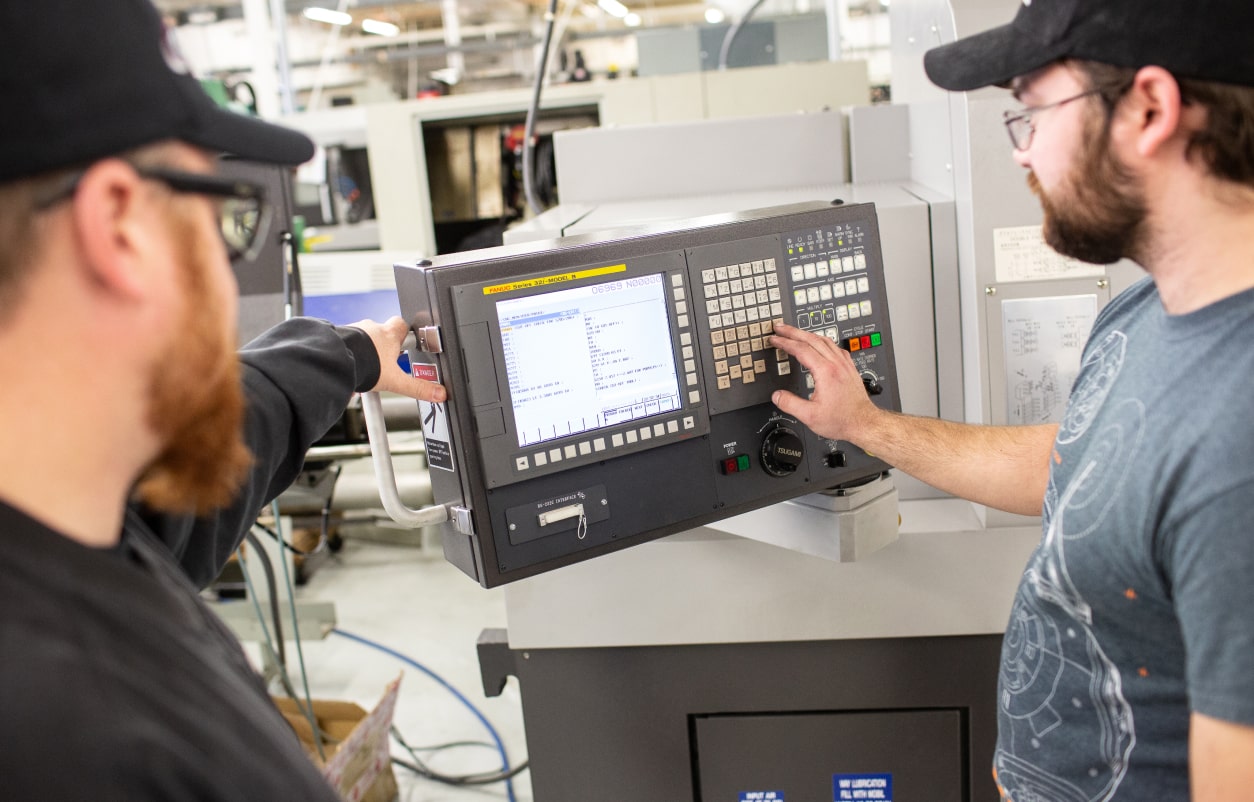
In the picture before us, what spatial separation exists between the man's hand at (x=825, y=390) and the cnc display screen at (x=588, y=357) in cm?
13

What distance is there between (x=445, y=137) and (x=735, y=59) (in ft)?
→ 7.86

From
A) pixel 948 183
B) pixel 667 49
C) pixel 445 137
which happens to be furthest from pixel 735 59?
pixel 948 183

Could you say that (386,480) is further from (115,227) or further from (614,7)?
(614,7)

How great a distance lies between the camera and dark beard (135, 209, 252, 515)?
1.94ft

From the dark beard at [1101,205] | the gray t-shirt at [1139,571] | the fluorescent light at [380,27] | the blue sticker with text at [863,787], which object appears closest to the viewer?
the gray t-shirt at [1139,571]

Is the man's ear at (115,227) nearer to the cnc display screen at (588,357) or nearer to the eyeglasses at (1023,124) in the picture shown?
the cnc display screen at (588,357)

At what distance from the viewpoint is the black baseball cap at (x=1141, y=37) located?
75 centimetres

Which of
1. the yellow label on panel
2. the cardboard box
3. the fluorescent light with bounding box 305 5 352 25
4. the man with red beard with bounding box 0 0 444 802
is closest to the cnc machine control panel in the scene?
the yellow label on panel

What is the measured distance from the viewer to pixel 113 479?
1.98 feet

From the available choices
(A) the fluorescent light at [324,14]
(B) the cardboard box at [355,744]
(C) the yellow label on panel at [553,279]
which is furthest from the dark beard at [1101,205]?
(A) the fluorescent light at [324,14]

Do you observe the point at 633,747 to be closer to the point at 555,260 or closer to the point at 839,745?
the point at 839,745

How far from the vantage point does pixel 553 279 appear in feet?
3.30

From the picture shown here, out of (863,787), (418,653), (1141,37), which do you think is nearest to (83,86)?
(1141,37)

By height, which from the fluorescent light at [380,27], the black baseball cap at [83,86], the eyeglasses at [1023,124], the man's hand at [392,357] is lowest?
the man's hand at [392,357]
